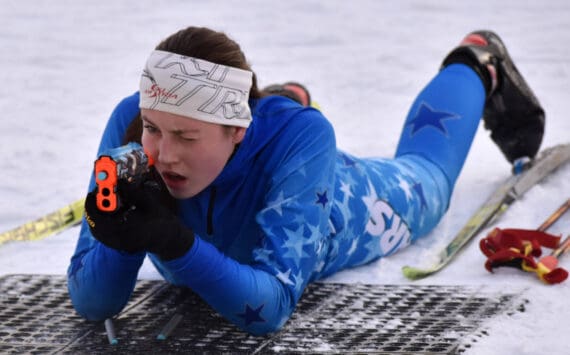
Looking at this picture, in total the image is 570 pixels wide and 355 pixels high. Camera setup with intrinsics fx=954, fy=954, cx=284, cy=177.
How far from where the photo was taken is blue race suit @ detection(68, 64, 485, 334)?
83.0 inches

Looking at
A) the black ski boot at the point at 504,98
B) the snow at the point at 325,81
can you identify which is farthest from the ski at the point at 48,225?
the black ski boot at the point at 504,98

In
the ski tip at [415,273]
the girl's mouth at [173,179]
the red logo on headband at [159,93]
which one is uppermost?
the red logo on headband at [159,93]

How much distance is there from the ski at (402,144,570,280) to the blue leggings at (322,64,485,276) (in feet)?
0.40

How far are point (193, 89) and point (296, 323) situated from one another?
68cm

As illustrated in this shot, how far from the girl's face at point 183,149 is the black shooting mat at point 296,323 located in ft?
1.32

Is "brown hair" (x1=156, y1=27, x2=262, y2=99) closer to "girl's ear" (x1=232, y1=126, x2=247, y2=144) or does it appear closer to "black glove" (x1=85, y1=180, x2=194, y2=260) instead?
"girl's ear" (x1=232, y1=126, x2=247, y2=144)

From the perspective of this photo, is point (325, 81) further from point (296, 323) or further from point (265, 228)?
point (265, 228)

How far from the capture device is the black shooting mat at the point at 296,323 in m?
2.28

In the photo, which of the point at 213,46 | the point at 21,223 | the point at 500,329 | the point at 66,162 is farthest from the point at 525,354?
the point at 66,162

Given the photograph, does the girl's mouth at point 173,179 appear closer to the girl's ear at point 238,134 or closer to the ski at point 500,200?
the girl's ear at point 238,134

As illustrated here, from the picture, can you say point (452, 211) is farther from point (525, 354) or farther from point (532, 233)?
point (525, 354)

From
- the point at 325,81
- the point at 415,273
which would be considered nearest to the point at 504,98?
the point at 415,273

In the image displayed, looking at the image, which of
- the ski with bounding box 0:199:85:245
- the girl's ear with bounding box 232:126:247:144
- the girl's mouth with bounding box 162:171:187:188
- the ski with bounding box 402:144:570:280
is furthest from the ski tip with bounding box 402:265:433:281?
the ski with bounding box 0:199:85:245

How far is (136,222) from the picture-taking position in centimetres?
185
